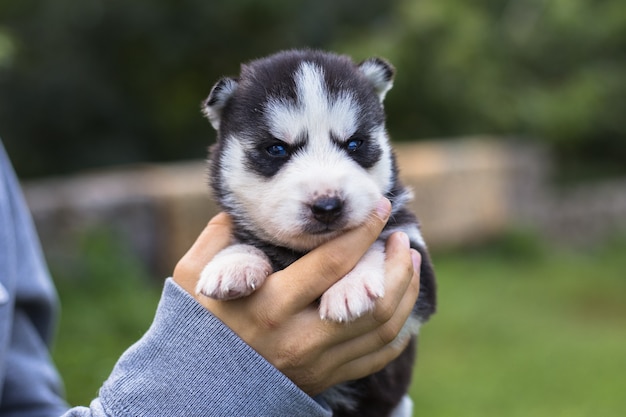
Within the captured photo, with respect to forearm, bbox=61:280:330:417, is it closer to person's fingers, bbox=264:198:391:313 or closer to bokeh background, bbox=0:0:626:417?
person's fingers, bbox=264:198:391:313

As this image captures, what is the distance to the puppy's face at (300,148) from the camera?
2.52m

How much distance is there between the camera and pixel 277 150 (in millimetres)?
2662

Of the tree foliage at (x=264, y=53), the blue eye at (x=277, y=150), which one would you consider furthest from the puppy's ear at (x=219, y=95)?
the tree foliage at (x=264, y=53)

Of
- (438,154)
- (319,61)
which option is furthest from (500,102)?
(319,61)

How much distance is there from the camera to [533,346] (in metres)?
8.11

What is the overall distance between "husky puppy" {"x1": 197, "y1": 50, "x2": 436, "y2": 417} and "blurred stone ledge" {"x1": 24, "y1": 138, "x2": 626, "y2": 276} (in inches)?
169

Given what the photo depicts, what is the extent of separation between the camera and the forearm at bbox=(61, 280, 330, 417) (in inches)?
91.4

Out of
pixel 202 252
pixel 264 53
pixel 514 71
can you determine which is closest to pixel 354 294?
pixel 202 252

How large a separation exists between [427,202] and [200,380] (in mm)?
8861

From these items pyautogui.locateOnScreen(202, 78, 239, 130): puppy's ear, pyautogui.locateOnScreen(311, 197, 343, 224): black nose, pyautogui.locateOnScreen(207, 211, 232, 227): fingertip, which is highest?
pyautogui.locateOnScreen(202, 78, 239, 130): puppy's ear

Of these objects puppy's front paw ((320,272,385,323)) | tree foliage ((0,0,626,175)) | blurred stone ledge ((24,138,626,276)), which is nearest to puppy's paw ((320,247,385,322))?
puppy's front paw ((320,272,385,323))

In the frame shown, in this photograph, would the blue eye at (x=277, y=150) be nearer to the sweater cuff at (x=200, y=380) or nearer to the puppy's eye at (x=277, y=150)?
the puppy's eye at (x=277, y=150)

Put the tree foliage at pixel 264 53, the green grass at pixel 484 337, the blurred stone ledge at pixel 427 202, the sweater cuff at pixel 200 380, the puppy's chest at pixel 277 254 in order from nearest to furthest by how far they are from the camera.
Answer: the sweater cuff at pixel 200 380
the puppy's chest at pixel 277 254
the green grass at pixel 484 337
the blurred stone ledge at pixel 427 202
the tree foliage at pixel 264 53

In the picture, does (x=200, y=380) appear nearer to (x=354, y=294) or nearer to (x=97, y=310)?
(x=354, y=294)
